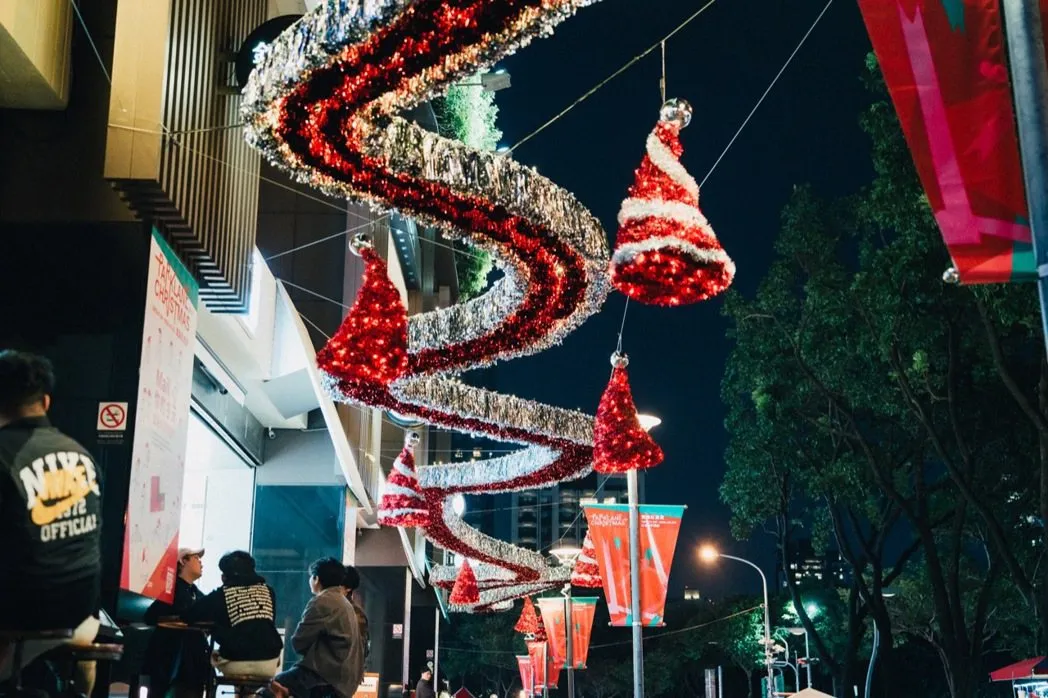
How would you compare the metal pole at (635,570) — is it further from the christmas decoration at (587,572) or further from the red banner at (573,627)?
the red banner at (573,627)

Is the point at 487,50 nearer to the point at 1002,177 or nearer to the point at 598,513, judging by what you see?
the point at 1002,177

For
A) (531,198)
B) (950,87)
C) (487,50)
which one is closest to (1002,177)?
(950,87)

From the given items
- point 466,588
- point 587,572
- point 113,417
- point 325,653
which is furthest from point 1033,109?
point 466,588

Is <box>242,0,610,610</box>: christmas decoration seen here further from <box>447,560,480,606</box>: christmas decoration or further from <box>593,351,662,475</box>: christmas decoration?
<box>447,560,480,606</box>: christmas decoration

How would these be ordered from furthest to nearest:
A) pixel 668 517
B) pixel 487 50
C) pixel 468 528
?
pixel 468 528 → pixel 668 517 → pixel 487 50

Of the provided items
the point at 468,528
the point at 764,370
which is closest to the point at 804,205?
the point at 764,370

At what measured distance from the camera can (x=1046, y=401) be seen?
1614 cm

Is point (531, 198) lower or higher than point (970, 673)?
higher

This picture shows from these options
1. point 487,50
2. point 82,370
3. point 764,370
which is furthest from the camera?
point 764,370

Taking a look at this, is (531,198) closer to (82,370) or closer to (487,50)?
(487,50)

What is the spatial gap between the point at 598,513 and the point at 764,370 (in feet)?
40.1

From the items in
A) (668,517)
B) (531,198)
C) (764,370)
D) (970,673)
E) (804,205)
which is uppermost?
(804,205)

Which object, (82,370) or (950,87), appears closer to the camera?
(950,87)

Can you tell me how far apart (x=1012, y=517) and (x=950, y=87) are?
20456 mm
